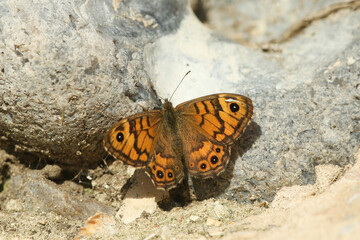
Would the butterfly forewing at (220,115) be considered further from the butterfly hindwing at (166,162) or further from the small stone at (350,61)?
the small stone at (350,61)

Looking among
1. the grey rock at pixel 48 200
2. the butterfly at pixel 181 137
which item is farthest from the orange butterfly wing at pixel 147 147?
the grey rock at pixel 48 200

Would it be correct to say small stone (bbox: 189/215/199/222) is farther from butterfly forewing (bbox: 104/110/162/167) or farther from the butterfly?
butterfly forewing (bbox: 104/110/162/167)

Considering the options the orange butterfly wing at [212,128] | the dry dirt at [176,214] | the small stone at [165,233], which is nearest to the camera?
the dry dirt at [176,214]

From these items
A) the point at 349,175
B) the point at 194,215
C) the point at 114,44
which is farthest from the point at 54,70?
the point at 349,175

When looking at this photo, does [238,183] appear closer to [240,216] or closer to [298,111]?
[240,216]

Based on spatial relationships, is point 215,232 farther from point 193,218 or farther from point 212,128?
point 212,128

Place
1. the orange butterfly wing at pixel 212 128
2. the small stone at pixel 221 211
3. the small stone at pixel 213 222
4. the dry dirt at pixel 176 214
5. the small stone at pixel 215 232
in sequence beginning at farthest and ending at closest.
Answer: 1. the orange butterfly wing at pixel 212 128
2. the small stone at pixel 221 211
3. the small stone at pixel 213 222
4. the small stone at pixel 215 232
5. the dry dirt at pixel 176 214

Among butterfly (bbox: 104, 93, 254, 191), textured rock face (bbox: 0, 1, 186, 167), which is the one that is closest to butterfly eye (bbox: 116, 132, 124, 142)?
butterfly (bbox: 104, 93, 254, 191)

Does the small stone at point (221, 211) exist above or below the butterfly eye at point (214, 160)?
below
